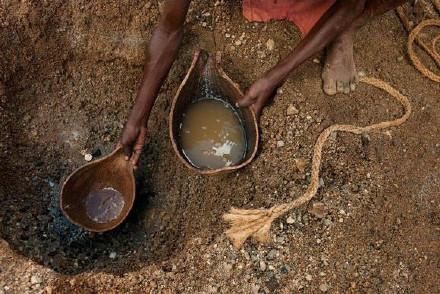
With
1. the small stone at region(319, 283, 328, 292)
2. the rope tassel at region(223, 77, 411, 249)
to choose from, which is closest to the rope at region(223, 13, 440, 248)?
the rope tassel at region(223, 77, 411, 249)

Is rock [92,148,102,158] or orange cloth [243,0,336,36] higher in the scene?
orange cloth [243,0,336,36]

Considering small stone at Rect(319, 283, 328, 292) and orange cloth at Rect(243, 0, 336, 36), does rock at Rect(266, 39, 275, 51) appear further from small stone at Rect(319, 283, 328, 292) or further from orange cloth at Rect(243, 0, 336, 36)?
small stone at Rect(319, 283, 328, 292)

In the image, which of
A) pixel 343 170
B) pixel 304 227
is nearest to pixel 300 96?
pixel 343 170

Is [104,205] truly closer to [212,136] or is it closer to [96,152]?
[96,152]

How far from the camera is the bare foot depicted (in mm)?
2533

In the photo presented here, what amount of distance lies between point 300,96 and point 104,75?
0.87 meters

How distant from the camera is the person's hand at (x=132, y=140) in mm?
2240

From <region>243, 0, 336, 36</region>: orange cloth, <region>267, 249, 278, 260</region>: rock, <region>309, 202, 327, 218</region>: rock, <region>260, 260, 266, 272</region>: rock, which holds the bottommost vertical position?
<region>260, 260, 266, 272</region>: rock

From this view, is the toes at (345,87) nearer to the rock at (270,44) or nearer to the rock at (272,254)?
the rock at (270,44)

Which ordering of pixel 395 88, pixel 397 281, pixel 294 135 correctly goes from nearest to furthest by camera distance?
pixel 397 281 → pixel 294 135 → pixel 395 88

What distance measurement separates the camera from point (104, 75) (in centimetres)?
271

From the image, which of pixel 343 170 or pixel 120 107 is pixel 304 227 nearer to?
pixel 343 170

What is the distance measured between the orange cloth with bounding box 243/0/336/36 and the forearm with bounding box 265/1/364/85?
0.17m

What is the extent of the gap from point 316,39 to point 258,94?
303mm
